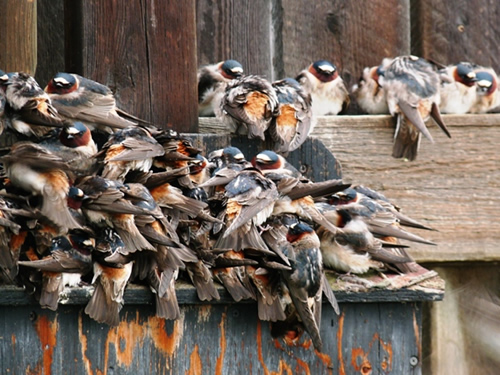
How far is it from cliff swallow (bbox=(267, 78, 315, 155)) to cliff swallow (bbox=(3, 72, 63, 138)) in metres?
1.24

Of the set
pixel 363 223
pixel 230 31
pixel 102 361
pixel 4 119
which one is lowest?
pixel 102 361

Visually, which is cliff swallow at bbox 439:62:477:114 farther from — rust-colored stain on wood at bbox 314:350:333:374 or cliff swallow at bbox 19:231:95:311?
cliff swallow at bbox 19:231:95:311

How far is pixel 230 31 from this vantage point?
641cm

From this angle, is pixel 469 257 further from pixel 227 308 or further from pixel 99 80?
pixel 99 80

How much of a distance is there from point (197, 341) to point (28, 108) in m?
1.46

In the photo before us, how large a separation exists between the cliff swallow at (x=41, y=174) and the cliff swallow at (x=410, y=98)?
219cm

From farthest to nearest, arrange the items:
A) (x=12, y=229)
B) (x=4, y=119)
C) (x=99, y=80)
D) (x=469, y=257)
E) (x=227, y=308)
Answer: (x=469, y=257) → (x=99, y=80) → (x=4, y=119) → (x=227, y=308) → (x=12, y=229)

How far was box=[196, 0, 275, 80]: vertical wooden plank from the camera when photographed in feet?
21.0

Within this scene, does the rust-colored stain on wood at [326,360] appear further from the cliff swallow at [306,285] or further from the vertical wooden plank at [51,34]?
the vertical wooden plank at [51,34]

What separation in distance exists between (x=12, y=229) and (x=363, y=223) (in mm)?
1899

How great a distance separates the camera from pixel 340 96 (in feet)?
21.6

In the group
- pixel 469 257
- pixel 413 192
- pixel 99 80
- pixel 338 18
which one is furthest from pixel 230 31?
pixel 469 257

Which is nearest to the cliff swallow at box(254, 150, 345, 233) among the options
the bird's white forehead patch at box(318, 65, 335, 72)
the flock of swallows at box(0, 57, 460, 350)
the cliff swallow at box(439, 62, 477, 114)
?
the flock of swallows at box(0, 57, 460, 350)

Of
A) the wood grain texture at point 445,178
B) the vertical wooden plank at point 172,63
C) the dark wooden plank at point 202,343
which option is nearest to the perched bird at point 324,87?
the wood grain texture at point 445,178
